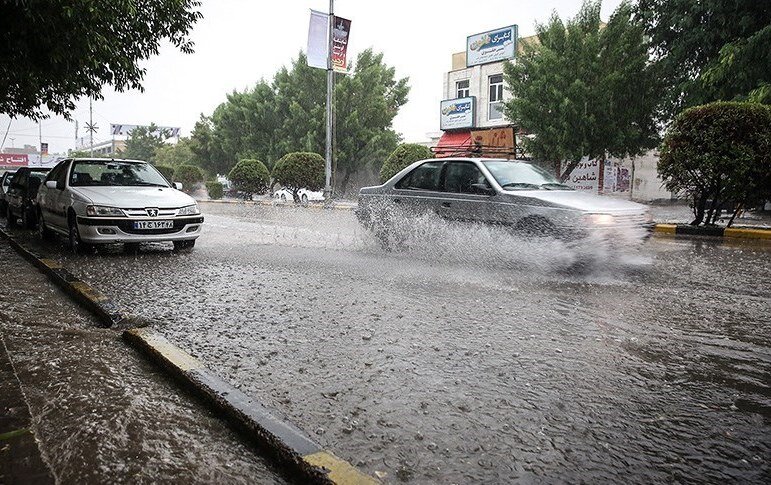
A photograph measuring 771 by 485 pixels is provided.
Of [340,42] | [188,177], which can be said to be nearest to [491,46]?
[340,42]

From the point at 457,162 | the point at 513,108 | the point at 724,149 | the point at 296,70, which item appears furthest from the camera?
the point at 296,70

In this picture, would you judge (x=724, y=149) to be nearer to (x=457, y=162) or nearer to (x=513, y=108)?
(x=457, y=162)

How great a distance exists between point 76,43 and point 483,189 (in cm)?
576

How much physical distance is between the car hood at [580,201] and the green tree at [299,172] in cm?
2390

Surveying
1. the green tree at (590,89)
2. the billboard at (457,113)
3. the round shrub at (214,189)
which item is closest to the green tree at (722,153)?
the green tree at (590,89)

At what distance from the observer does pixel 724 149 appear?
38.8 feet

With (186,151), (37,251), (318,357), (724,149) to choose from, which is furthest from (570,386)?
(186,151)

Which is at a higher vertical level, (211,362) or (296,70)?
(296,70)

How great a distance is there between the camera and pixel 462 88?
112ft

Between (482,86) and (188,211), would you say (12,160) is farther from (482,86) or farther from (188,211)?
(188,211)

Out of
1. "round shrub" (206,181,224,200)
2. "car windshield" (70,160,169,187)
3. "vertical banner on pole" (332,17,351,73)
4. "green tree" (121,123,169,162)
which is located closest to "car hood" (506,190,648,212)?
"car windshield" (70,160,169,187)

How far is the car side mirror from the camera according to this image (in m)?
7.72

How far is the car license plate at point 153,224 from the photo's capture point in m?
8.48

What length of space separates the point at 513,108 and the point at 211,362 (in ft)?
70.0
